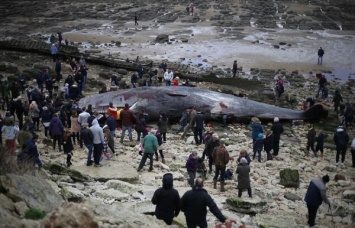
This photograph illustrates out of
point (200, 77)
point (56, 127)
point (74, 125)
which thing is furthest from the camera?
point (200, 77)

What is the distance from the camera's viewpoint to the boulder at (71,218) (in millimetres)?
6715

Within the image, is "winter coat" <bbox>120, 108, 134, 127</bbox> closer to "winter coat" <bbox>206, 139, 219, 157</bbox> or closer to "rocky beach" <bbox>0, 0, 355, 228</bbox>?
"rocky beach" <bbox>0, 0, 355, 228</bbox>

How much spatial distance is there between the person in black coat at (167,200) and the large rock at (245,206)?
10.4ft

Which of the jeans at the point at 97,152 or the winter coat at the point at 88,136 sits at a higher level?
the winter coat at the point at 88,136

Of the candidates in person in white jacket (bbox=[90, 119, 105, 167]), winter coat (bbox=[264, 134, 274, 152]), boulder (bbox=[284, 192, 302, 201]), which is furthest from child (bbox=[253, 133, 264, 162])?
person in white jacket (bbox=[90, 119, 105, 167])

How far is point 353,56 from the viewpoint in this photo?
123 ft

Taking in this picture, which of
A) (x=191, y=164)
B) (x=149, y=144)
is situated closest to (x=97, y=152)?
(x=149, y=144)

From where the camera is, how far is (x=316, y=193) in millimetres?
11125

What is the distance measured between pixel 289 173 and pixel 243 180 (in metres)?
3.05

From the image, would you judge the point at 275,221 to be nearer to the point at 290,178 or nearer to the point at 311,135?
the point at 290,178

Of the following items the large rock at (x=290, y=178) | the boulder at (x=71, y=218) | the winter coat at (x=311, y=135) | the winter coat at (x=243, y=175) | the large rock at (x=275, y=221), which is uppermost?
the boulder at (x=71, y=218)

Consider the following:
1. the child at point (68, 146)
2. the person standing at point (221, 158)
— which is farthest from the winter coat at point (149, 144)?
the child at point (68, 146)

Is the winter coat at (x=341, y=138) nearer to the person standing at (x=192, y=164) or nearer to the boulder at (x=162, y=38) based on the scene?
the person standing at (x=192, y=164)

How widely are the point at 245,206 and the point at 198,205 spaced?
3.52m
